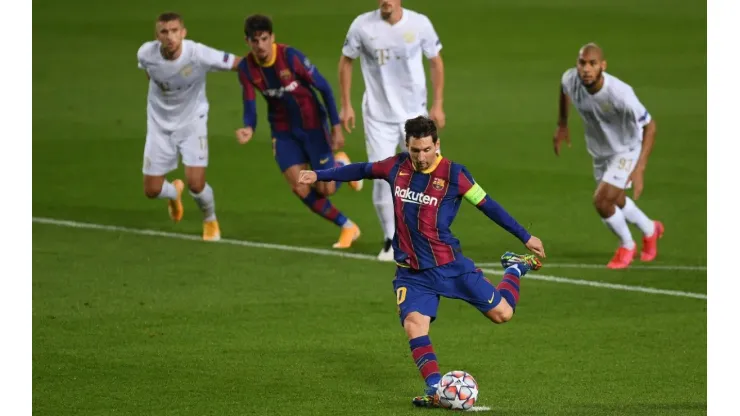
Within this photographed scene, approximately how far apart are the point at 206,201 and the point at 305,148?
997mm

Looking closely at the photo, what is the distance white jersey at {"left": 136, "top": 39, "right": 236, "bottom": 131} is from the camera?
1212 centimetres

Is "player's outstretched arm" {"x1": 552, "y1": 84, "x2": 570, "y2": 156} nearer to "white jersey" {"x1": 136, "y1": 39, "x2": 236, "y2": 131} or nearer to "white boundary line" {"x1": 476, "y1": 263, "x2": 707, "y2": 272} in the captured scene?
"white boundary line" {"x1": 476, "y1": 263, "x2": 707, "y2": 272}

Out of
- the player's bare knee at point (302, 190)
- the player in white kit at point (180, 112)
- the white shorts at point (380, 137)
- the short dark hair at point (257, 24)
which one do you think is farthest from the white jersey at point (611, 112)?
the player in white kit at point (180, 112)

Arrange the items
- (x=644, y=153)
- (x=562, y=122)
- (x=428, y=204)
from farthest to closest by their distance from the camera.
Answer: (x=562, y=122), (x=644, y=153), (x=428, y=204)

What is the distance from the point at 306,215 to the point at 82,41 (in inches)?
385

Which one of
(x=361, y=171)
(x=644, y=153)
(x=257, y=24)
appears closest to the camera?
(x=361, y=171)

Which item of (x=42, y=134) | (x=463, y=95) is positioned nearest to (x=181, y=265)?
(x=42, y=134)

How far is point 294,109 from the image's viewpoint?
1198 cm

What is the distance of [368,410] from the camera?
7.78m

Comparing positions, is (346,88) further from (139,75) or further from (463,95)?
(139,75)

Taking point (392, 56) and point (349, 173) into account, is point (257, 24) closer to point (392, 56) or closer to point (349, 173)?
point (392, 56)

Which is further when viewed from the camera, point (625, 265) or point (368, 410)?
point (625, 265)

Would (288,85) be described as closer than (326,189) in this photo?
Yes

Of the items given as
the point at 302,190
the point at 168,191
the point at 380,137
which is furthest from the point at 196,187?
the point at 380,137
